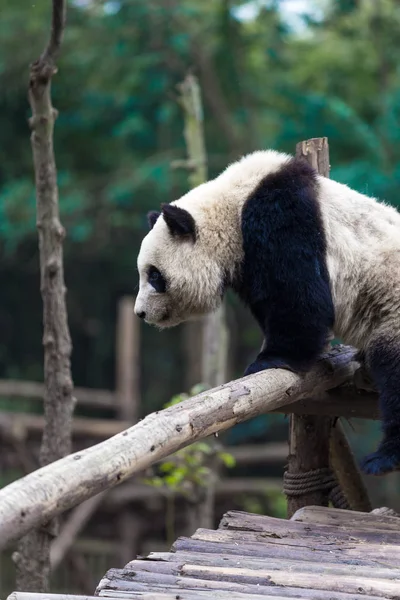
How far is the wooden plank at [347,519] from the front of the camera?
3158 mm

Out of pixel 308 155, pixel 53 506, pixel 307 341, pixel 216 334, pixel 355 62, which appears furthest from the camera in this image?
pixel 355 62

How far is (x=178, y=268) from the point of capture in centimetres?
369

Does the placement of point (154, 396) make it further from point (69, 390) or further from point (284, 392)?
point (284, 392)

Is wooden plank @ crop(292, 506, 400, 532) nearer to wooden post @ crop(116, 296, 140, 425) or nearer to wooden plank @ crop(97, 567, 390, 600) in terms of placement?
wooden plank @ crop(97, 567, 390, 600)

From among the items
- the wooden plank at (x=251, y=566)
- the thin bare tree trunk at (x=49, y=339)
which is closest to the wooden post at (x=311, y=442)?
the thin bare tree trunk at (x=49, y=339)

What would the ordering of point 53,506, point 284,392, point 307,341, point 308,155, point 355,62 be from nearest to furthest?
point 53,506 → point 284,392 → point 307,341 → point 308,155 → point 355,62

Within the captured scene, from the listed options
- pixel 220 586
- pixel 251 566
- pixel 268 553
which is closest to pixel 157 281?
pixel 268 553

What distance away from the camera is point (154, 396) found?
499 inches

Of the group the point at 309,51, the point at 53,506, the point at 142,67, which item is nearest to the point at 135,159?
the point at 142,67

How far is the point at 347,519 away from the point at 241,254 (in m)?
1.12

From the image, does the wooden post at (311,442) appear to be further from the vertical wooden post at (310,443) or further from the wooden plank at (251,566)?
the wooden plank at (251,566)

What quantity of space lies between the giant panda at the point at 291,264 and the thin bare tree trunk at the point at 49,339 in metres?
0.51

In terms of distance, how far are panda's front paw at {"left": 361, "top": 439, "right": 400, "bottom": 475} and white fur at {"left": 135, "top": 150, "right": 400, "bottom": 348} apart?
0.43 m

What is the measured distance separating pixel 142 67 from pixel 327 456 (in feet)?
22.9
